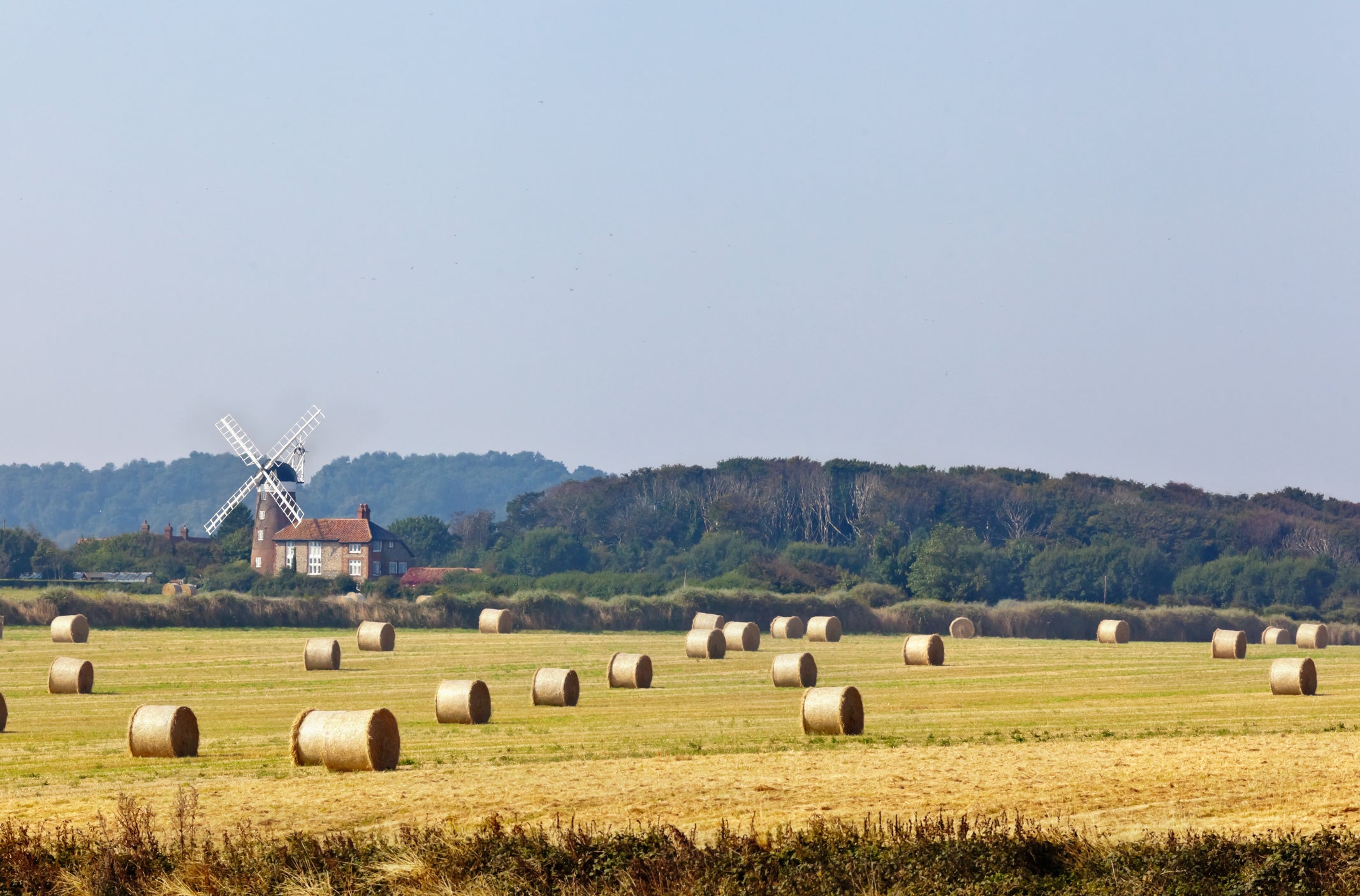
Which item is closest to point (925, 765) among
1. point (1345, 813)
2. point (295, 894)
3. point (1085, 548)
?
point (1345, 813)

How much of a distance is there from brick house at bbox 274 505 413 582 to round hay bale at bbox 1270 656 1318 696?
9806 cm

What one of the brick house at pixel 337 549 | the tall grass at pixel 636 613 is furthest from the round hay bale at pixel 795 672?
the brick house at pixel 337 549

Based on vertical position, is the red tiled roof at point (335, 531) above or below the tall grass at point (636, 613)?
above

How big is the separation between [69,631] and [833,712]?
3703 cm

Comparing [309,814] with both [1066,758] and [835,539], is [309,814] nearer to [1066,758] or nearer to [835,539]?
[1066,758]

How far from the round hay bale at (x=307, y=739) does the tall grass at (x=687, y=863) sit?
6002mm

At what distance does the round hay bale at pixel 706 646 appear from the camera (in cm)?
5203

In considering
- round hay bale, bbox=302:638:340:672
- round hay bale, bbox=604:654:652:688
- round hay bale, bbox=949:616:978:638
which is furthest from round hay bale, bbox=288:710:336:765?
round hay bale, bbox=949:616:978:638

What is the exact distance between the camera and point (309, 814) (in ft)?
59.4

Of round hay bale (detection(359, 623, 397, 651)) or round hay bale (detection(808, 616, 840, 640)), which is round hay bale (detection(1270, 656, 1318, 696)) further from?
round hay bale (detection(808, 616, 840, 640))

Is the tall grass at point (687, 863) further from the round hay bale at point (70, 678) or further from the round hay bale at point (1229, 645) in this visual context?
the round hay bale at point (1229, 645)

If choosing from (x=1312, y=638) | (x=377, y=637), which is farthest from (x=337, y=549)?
(x=1312, y=638)

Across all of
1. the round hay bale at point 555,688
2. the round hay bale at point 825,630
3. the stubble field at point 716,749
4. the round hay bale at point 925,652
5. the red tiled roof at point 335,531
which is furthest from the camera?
the red tiled roof at point 335,531

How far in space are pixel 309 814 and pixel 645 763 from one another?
5.35 m
